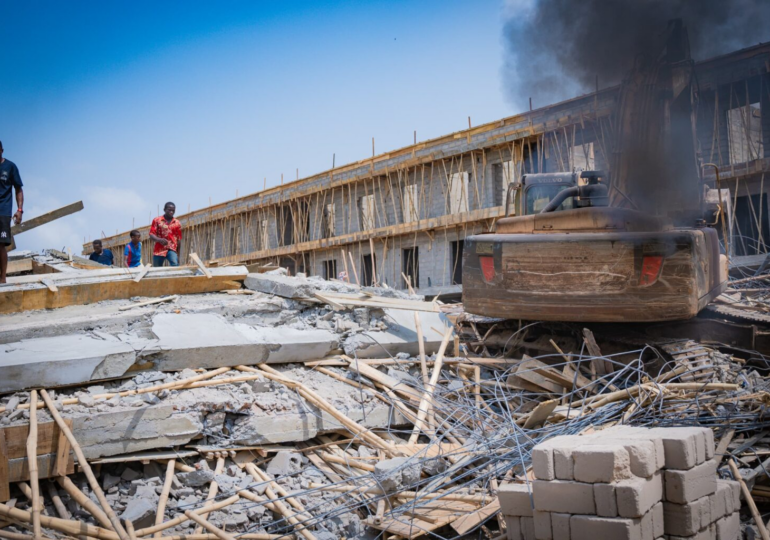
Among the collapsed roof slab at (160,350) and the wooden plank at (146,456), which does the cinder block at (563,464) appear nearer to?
the wooden plank at (146,456)

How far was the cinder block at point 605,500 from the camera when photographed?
3168 millimetres

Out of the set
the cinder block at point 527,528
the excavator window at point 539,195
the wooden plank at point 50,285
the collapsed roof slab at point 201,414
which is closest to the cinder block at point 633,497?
the cinder block at point 527,528

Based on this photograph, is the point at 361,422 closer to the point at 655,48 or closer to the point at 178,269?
the point at 178,269

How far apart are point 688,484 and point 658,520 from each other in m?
0.25

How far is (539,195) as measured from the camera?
8.48 metres

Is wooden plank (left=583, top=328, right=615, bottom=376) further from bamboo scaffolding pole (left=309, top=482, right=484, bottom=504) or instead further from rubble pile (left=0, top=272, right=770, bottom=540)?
bamboo scaffolding pole (left=309, top=482, right=484, bottom=504)

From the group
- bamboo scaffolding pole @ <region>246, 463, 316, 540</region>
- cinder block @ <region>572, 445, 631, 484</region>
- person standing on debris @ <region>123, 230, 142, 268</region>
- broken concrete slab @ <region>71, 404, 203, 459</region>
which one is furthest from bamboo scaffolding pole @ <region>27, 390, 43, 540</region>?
person standing on debris @ <region>123, 230, 142, 268</region>

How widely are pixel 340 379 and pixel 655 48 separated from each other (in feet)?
17.3

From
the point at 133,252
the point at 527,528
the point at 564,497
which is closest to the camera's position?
the point at 564,497

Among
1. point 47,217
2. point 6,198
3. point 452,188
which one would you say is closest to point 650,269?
point 6,198

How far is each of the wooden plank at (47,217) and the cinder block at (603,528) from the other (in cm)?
953

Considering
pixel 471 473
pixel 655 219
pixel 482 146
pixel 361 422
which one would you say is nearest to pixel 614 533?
pixel 471 473

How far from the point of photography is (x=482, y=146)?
1789cm

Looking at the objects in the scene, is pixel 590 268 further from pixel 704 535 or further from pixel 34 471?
pixel 34 471
